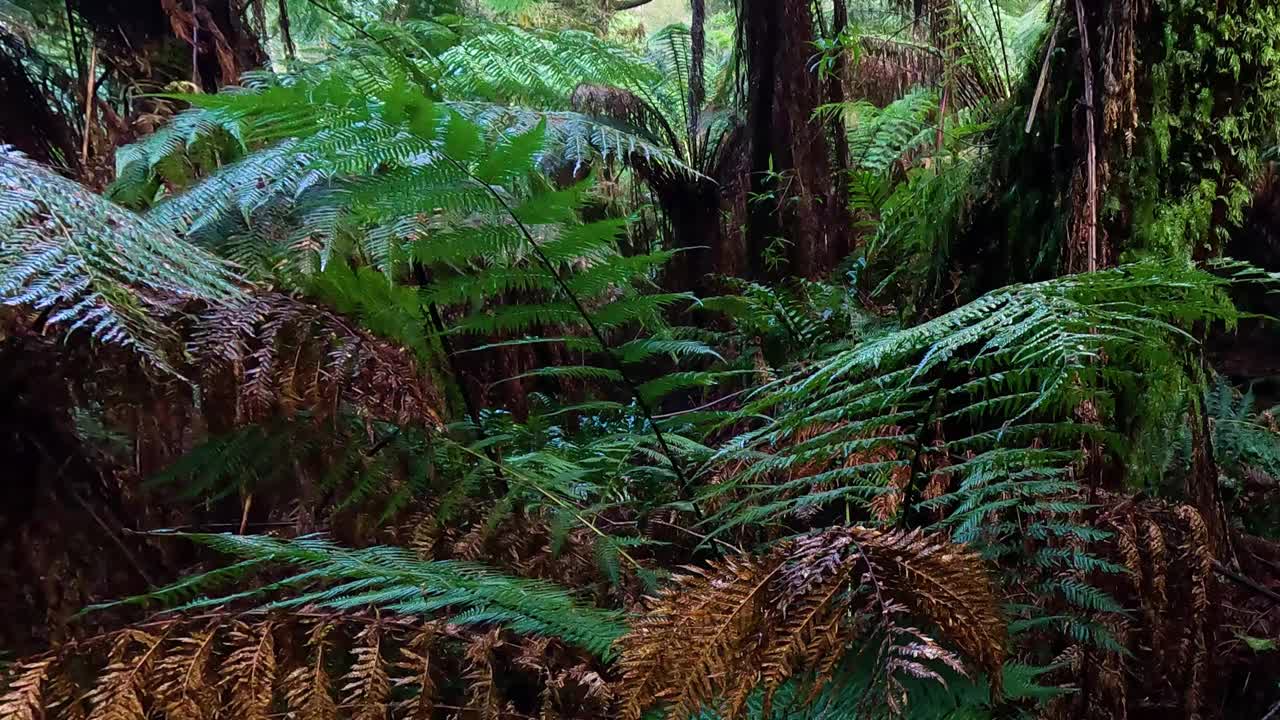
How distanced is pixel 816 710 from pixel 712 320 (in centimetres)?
187

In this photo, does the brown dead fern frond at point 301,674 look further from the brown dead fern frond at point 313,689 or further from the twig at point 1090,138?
the twig at point 1090,138

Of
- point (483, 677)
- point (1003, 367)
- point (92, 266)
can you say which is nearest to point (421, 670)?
point (483, 677)

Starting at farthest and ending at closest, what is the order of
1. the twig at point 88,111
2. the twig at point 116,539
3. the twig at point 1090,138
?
the twig at point 88,111
the twig at point 1090,138
the twig at point 116,539

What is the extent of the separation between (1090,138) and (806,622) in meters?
0.99

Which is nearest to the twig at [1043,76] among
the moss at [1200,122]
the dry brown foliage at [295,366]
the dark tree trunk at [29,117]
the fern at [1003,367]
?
the moss at [1200,122]

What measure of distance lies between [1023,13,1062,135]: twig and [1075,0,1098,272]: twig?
1.9 inches

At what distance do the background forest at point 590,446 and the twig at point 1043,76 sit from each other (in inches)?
0.6

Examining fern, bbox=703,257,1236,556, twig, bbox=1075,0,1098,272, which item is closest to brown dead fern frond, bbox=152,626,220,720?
fern, bbox=703,257,1236,556

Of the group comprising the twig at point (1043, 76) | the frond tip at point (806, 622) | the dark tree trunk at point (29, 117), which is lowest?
the frond tip at point (806, 622)

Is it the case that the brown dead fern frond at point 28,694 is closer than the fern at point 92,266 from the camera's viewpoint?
Yes

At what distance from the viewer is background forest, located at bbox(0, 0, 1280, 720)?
1.74 ft

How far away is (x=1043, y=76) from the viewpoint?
1114mm

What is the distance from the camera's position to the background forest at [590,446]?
1.74 feet

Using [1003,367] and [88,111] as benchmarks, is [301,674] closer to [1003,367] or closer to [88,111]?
[1003,367]
